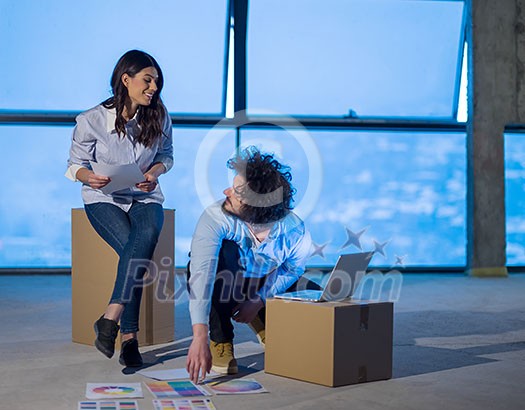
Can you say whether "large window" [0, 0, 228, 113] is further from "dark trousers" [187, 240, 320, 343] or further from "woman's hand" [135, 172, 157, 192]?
"dark trousers" [187, 240, 320, 343]

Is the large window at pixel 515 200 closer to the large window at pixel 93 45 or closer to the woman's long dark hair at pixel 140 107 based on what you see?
the large window at pixel 93 45

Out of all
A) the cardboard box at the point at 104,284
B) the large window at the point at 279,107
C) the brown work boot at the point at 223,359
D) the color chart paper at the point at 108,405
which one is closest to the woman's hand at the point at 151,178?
the cardboard box at the point at 104,284

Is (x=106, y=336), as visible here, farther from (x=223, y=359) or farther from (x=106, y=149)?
(x=106, y=149)

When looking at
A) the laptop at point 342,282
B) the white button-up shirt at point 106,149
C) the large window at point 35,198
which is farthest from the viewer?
the large window at point 35,198

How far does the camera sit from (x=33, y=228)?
6371 mm

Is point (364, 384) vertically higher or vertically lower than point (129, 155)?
lower

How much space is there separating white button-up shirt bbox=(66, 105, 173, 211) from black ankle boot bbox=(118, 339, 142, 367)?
A: 55cm

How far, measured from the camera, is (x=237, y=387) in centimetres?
258

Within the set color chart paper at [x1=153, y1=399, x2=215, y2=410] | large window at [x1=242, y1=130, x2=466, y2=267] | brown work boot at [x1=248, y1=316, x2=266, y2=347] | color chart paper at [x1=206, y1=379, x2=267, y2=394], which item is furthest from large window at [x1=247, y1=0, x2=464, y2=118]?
color chart paper at [x1=153, y1=399, x2=215, y2=410]

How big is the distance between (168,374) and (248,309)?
14.8 inches

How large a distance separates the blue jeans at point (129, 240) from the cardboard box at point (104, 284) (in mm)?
189

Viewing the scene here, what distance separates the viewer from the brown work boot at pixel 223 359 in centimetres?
279

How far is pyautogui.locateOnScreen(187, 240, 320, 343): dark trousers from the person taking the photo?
279 cm

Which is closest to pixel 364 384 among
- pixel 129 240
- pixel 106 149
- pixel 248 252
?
pixel 248 252
